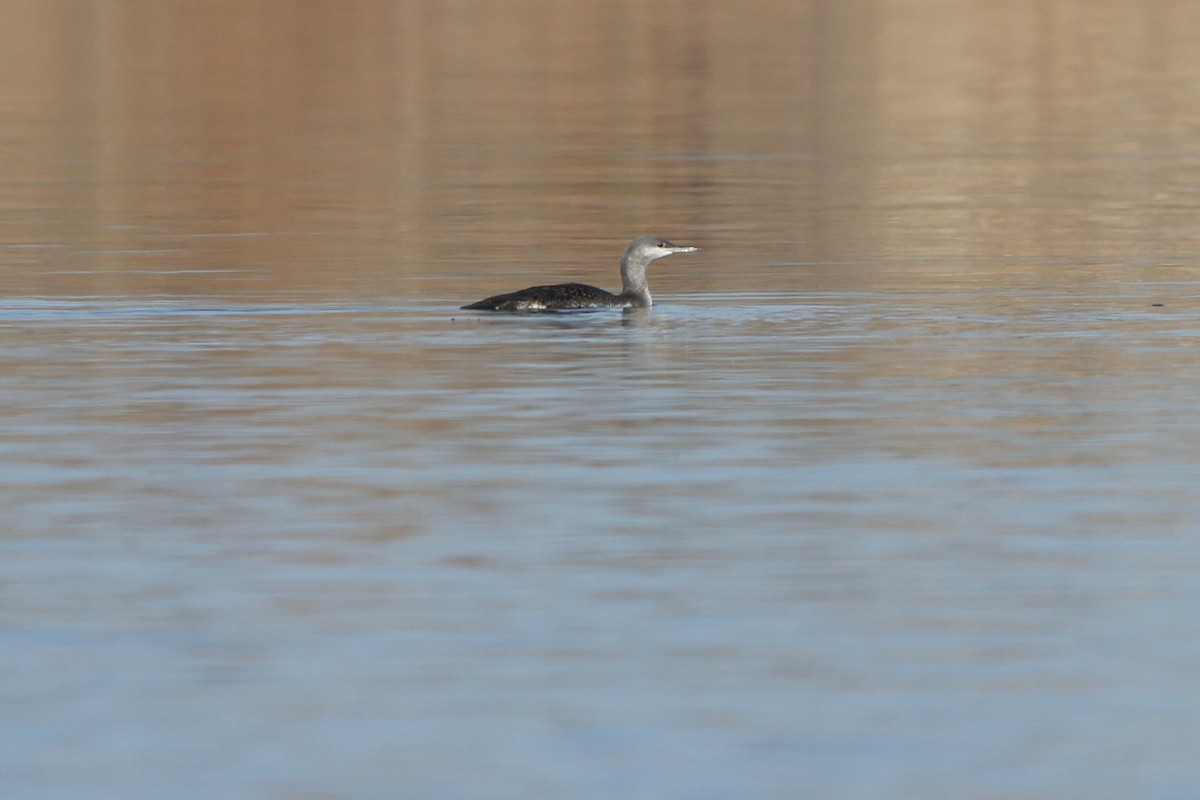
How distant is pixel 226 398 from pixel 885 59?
46.1 meters

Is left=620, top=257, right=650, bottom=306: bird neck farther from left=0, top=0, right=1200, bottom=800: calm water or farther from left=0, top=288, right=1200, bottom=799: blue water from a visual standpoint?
left=0, top=288, right=1200, bottom=799: blue water

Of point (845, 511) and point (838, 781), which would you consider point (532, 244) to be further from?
point (838, 781)

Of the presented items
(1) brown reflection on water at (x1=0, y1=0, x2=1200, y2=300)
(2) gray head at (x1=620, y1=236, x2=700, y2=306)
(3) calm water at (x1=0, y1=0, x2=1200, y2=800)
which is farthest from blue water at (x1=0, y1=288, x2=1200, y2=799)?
(1) brown reflection on water at (x1=0, y1=0, x2=1200, y2=300)

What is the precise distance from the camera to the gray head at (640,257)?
78.6ft

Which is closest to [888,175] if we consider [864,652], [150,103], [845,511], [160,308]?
[160,308]

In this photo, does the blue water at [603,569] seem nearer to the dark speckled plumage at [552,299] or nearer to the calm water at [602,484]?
the calm water at [602,484]

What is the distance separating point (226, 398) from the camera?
58.9ft

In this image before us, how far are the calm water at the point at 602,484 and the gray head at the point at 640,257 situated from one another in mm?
513

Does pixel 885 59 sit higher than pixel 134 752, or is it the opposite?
pixel 885 59

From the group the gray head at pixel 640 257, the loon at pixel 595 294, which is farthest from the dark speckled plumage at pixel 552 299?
the gray head at pixel 640 257

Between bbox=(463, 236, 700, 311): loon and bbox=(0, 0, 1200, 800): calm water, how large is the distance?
0.64ft

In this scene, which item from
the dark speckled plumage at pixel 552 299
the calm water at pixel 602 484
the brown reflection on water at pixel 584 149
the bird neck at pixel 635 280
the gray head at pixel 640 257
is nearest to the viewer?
the calm water at pixel 602 484

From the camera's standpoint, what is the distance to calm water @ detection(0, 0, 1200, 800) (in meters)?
9.74

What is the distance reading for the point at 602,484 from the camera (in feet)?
47.7
